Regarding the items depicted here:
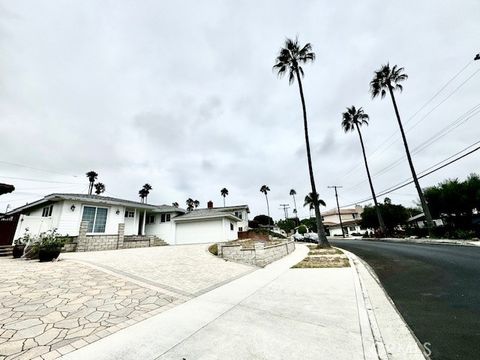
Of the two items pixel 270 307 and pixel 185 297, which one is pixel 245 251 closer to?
pixel 185 297

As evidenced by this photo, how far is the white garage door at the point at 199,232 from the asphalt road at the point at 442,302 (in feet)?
56.5

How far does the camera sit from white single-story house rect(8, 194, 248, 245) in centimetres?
1708

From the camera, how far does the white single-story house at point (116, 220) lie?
17078 mm

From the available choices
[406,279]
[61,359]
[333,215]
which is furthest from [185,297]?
[333,215]

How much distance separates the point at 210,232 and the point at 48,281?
58.4ft

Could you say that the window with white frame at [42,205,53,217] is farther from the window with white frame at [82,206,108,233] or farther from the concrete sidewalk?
the concrete sidewalk

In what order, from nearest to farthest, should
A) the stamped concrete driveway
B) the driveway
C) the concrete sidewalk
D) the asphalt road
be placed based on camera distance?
the concrete sidewalk < the asphalt road < the driveway < the stamped concrete driveway

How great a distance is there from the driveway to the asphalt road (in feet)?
17.2

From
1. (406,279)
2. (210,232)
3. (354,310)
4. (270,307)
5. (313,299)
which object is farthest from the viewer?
(210,232)

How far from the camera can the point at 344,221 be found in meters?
81.9

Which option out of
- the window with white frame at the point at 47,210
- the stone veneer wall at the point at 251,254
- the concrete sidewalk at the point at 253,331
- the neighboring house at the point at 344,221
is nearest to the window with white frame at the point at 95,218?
the window with white frame at the point at 47,210

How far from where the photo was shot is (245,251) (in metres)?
12.6

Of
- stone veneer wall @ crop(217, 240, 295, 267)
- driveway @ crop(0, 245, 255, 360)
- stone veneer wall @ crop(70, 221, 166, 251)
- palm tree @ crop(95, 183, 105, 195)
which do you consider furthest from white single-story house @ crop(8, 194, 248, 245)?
palm tree @ crop(95, 183, 105, 195)

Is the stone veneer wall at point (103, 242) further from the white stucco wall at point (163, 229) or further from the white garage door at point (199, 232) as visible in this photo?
the white garage door at point (199, 232)
